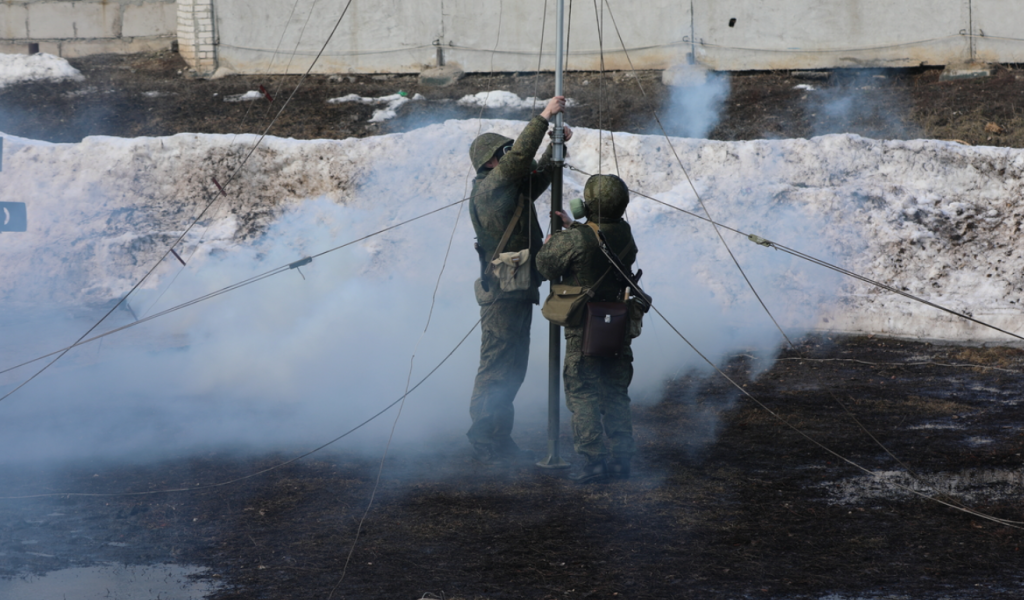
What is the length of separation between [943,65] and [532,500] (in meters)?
12.8

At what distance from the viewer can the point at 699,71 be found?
598 inches

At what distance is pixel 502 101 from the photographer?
14492 mm

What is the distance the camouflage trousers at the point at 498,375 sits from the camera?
6.00 meters

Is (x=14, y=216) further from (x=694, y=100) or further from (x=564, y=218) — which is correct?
(x=694, y=100)

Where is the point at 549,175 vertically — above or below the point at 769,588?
above

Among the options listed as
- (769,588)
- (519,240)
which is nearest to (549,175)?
(519,240)

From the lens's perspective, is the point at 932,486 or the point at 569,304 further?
the point at 569,304

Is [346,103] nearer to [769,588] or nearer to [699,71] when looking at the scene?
[699,71]

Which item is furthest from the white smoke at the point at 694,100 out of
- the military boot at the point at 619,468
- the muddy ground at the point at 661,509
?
the military boot at the point at 619,468

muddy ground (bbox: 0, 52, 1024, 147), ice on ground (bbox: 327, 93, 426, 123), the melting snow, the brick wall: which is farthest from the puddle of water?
the brick wall

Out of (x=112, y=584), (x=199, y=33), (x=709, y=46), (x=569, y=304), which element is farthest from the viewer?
(x=199, y=33)

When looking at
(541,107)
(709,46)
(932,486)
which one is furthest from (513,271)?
(709,46)

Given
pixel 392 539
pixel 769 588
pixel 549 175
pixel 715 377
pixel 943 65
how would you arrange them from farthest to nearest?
pixel 943 65 → pixel 715 377 → pixel 549 175 → pixel 392 539 → pixel 769 588

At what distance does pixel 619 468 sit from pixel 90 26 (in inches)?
637
